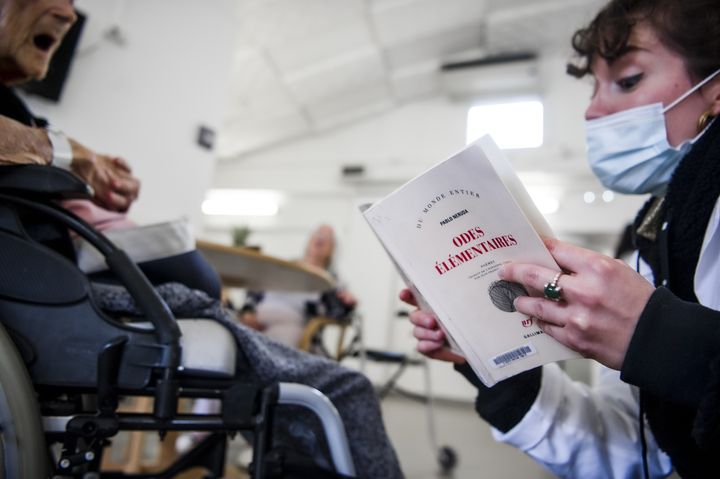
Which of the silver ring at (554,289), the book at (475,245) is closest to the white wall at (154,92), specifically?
the book at (475,245)

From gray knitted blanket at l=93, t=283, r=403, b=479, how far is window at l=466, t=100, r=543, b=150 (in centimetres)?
455

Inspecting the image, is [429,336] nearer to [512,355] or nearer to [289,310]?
[512,355]

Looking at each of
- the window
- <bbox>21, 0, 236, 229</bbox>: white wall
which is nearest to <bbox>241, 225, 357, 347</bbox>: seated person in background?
<bbox>21, 0, 236, 229</bbox>: white wall

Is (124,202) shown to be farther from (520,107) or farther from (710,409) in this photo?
(520,107)

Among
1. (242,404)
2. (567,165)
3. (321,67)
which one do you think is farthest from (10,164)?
(567,165)

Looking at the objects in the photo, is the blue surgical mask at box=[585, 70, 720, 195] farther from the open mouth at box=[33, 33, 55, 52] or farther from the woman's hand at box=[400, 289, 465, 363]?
the open mouth at box=[33, 33, 55, 52]

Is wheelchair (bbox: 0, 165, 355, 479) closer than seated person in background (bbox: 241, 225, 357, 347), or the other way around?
wheelchair (bbox: 0, 165, 355, 479)

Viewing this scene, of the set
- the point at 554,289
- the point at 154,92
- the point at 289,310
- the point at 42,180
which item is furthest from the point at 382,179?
the point at 554,289

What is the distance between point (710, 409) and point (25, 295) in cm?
71

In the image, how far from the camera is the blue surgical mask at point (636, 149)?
2.23 feet

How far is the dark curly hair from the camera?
0.64 metres

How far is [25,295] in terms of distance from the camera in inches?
21.3

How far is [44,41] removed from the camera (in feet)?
2.64

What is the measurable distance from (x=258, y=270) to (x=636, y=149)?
1202 millimetres
